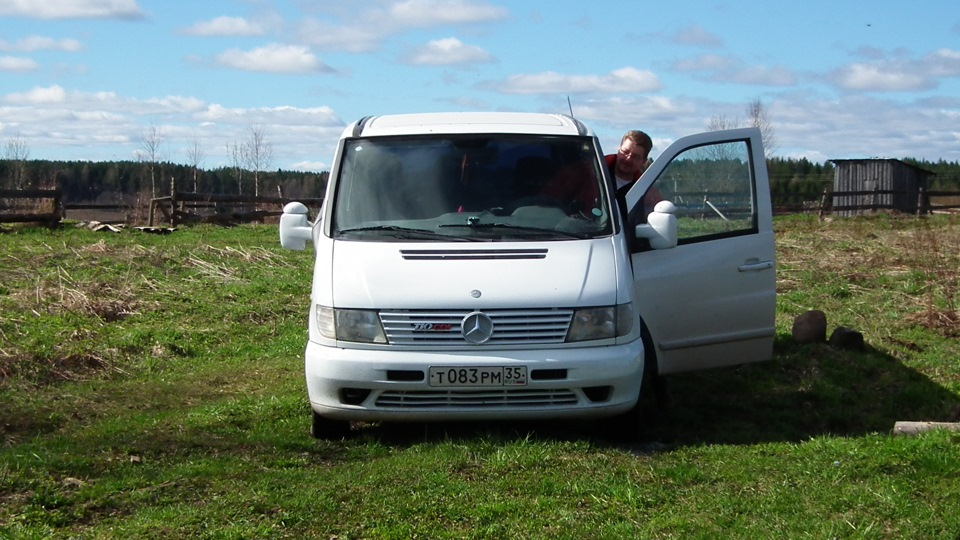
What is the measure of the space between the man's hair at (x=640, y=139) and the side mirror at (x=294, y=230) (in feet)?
8.52

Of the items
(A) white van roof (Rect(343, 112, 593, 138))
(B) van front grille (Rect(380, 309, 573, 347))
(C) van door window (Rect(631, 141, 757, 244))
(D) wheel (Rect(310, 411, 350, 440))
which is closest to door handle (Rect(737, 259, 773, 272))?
(C) van door window (Rect(631, 141, 757, 244))

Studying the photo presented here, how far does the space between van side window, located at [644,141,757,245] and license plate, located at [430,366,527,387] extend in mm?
2080

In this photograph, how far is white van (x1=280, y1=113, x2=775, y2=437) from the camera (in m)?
6.01

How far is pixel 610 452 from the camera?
239 inches

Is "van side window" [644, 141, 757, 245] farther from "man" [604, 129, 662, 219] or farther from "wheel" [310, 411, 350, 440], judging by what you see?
"wheel" [310, 411, 350, 440]

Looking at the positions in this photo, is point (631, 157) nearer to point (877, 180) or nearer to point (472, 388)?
point (472, 388)

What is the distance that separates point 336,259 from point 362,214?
51 centimetres

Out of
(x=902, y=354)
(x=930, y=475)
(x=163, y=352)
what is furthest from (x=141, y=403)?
(x=902, y=354)

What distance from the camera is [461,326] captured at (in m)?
6.00

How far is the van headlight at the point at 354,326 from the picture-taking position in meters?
6.07

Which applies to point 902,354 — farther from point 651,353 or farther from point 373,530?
point 373,530

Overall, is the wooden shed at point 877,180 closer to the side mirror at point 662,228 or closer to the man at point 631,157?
the man at point 631,157

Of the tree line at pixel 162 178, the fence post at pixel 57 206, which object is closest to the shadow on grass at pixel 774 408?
the fence post at pixel 57 206

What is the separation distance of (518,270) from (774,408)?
112 inches
